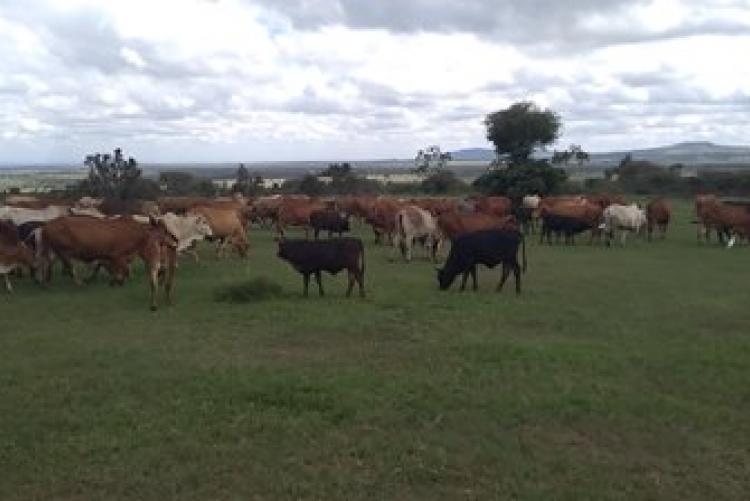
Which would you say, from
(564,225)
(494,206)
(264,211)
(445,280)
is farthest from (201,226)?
(494,206)

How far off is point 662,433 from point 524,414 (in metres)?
1.27

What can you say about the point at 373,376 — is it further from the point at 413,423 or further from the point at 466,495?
the point at 466,495

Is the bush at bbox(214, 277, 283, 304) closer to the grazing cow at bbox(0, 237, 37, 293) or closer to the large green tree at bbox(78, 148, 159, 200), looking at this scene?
the grazing cow at bbox(0, 237, 37, 293)

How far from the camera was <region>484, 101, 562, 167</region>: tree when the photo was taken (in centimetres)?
5628

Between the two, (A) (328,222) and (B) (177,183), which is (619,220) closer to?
(A) (328,222)

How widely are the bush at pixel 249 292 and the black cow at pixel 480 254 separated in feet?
11.2

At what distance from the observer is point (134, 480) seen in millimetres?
6988

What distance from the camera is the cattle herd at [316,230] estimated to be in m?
15.9

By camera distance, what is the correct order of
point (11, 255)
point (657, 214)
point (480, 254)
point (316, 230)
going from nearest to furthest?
point (11, 255) → point (480, 254) → point (316, 230) → point (657, 214)

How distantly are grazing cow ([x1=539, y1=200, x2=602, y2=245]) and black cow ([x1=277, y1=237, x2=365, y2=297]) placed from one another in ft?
49.2

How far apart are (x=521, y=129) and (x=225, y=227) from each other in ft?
120

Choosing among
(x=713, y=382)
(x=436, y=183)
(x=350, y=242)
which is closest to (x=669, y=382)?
(x=713, y=382)

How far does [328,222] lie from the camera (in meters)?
28.8

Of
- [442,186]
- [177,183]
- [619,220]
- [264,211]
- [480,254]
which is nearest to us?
[480,254]
